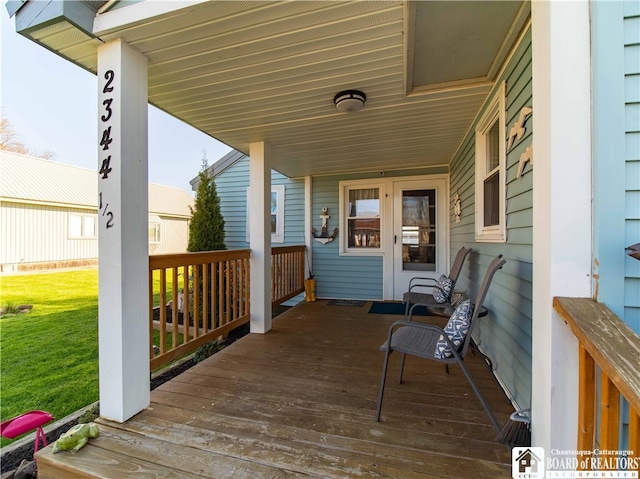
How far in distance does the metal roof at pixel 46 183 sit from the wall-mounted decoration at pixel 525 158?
11528 mm

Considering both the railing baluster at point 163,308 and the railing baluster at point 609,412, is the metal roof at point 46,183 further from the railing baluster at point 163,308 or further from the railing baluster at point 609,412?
the railing baluster at point 609,412

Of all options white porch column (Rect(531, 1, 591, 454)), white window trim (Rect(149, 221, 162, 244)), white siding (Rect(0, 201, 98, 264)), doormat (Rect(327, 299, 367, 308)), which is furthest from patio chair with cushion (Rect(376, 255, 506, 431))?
white window trim (Rect(149, 221, 162, 244))

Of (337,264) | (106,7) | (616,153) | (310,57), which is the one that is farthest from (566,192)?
(337,264)

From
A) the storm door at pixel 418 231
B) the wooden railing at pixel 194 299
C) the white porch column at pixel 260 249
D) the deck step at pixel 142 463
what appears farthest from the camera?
the storm door at pixel 418 231

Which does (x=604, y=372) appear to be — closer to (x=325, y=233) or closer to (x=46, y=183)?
(x=325, y=233)

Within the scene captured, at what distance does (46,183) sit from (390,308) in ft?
40.2

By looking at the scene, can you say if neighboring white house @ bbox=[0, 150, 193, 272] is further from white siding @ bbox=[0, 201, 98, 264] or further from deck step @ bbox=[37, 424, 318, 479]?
deck step @ bbox=[37, 424, 318, 479]

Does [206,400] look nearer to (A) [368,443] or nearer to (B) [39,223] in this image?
(A) [368,443]

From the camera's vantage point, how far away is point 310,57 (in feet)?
6.00

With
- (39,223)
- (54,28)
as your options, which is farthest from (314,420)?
(39,223)

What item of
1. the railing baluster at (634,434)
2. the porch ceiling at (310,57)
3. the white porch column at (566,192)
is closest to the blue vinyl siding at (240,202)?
the porch ceiling at (310,57)

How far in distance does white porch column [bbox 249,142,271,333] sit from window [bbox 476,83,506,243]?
2.33 m

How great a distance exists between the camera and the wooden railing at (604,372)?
75 centimetres

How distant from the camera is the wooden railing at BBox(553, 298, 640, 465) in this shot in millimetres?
748
